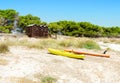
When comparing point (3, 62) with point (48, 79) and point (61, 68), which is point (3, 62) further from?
point (61, 68)

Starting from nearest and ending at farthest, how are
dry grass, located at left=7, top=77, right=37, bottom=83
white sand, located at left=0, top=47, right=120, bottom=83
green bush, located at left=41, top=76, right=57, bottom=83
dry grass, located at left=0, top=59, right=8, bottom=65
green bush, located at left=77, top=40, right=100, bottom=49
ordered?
1. dry grass, located at left=7, top=77, right=37, bottom=83
2. green bush, located at left=41, top=76, right=57, bottom=83
3. white sand, located at left=0, top=47, right=120, bottom=83
4. dry grass, located at left=0, top=59, right=8, bottom=65
5. green bush, located at left=77, top=40, right=100, bottom=49

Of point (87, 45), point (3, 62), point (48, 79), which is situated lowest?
point (48, 79)

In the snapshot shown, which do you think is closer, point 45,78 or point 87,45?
point 45,78

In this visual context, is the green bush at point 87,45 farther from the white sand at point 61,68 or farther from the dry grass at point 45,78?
the dry grass at point 45,78

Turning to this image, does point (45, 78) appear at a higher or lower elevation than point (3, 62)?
lower

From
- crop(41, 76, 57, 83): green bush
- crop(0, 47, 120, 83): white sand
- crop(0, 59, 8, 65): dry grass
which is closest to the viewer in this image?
crop(41, 76, 57, 83): green bush

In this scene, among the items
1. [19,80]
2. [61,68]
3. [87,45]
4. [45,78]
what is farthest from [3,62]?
[87,45]

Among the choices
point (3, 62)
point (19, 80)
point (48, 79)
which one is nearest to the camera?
point (19, 80)

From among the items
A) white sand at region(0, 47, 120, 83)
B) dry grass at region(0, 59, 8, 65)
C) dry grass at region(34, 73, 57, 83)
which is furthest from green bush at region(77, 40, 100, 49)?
dry grass at region(34, 73, 57, 83)

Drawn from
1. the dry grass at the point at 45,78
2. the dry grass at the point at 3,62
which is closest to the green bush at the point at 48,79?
the dry grass at the point at 45,78

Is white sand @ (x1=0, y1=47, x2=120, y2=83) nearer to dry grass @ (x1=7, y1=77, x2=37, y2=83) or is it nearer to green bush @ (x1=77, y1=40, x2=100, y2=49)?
dry grass @ (x1=7, y1=77, x2=37, y2=83)

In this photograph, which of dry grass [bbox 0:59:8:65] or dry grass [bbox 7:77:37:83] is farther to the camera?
dry grass [bbox 0:59:8:65]

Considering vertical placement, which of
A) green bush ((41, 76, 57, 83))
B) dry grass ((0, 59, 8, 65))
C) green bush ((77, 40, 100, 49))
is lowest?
green bush ((41, 76, 57, 83))

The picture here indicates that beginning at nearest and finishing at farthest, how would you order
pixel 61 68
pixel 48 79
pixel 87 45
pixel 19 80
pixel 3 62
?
pixel 19 80 < pixel 48 79 < pixel 3 62 < pixel 61 68 < pixel 87 45
